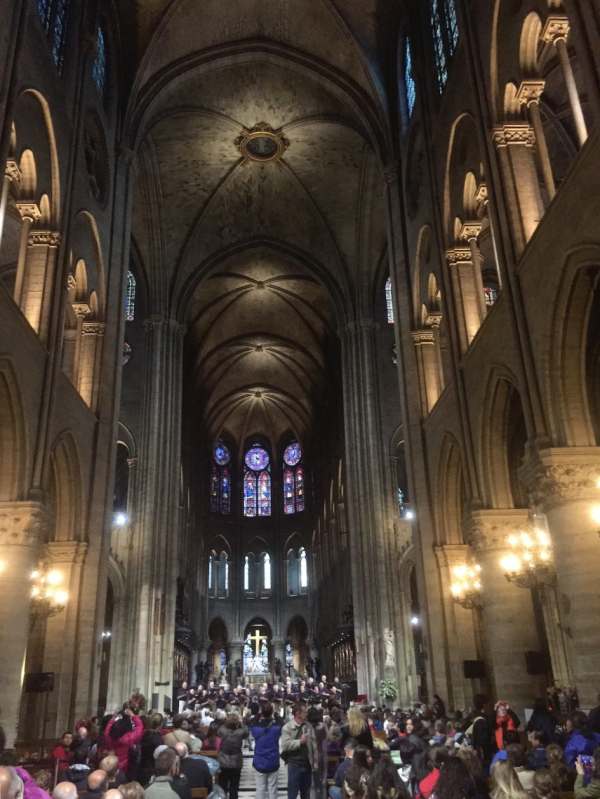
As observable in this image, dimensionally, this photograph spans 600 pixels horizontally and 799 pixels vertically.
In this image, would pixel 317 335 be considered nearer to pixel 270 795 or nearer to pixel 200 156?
pixel 200 156

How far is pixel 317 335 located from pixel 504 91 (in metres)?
27.1

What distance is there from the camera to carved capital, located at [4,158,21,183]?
13.2 m

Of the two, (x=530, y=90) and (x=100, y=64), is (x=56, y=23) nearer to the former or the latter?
(x=100, y=64)

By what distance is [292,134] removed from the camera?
28719mm

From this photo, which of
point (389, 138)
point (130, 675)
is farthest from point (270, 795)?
point (389, 138)

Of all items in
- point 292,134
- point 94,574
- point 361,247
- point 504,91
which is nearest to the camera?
point 504,91

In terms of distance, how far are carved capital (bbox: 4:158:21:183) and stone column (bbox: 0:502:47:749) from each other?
6017mm

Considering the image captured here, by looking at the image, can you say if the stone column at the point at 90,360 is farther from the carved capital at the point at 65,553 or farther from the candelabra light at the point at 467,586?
the candelabra light at the point at 467,586

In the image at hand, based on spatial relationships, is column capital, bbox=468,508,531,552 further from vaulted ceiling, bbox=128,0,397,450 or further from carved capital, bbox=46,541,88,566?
vaulted ceiling, bbox=128,0,397,450

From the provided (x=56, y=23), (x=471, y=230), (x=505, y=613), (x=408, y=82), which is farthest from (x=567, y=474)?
(x=408, y=82)

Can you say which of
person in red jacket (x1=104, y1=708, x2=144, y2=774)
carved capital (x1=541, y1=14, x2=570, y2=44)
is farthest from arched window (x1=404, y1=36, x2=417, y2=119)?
person in red jacket (x1=104, y1=708, x2=144, y2=774)

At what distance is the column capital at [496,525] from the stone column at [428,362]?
18.2 ft

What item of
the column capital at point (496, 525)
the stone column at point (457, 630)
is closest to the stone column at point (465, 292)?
the column capital at point (496, 525)

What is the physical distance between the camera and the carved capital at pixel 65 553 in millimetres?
15961
